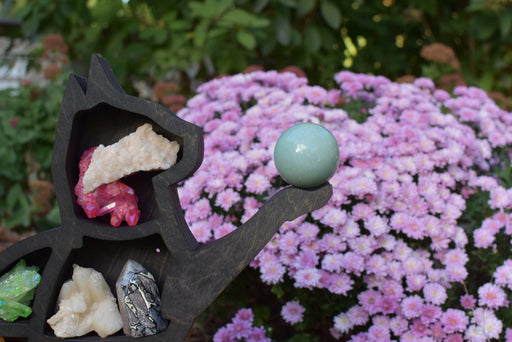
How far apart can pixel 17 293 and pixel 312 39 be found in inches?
84.7

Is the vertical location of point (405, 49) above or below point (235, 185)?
below

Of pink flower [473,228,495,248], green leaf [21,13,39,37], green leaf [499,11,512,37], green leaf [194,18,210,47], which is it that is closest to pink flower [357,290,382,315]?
→ pink flower [473,228,495,248]

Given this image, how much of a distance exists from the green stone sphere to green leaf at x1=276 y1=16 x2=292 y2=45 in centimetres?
182

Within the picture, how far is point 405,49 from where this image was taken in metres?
3.49

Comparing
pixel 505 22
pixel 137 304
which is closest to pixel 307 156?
pixel 137 304

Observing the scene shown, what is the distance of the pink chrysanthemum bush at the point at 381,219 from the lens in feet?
4.50

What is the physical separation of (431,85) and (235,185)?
1043 millimetres

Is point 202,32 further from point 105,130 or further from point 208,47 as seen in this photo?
point 105,130

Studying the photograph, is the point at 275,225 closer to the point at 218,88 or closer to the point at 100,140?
the point at 100,140

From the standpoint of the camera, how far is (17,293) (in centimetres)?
106

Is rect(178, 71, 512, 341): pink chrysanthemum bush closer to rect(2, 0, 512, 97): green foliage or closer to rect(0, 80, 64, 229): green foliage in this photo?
rect(2, 0, 512, 97): green foliage

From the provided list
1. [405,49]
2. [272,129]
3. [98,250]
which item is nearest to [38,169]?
[272,129]

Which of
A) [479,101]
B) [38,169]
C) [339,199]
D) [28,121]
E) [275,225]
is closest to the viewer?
[275,225]

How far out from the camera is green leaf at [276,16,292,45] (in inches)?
106
